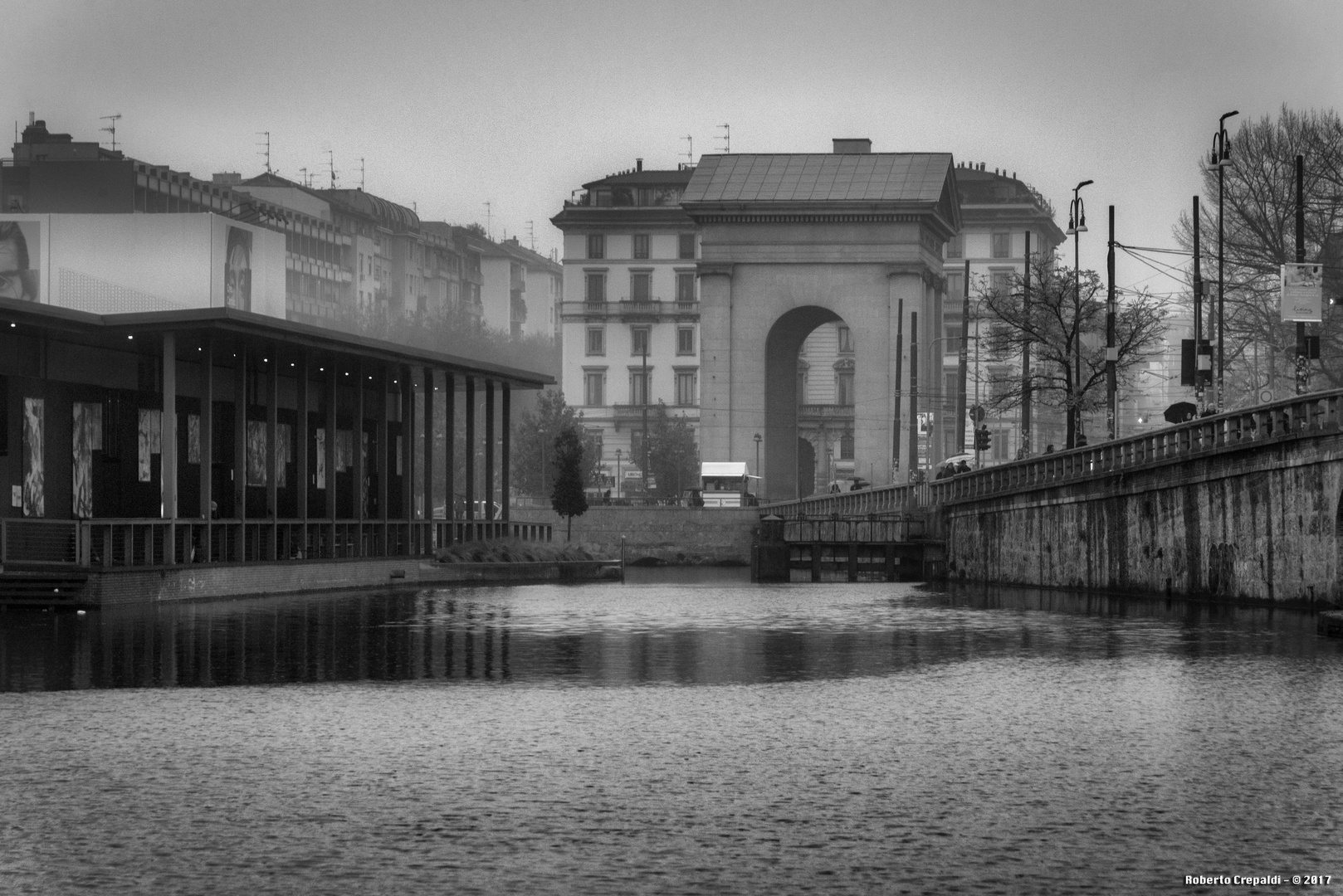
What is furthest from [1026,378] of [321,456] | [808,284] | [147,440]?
[808,284]

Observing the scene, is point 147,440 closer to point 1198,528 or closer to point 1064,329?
point 1198,528

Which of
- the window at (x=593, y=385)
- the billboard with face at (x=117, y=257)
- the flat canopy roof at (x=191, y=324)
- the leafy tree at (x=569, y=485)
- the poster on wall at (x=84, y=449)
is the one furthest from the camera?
the window at (x=593, y=385)

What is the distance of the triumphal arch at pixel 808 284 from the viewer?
332ft

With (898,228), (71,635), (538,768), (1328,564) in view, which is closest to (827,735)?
(538,768)

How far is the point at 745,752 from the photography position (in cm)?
1529

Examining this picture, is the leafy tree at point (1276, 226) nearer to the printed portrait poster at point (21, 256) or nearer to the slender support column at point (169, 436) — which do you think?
the slender support column at point (169, 436)

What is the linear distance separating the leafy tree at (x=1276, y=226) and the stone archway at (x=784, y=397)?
106 ft

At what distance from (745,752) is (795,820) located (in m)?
3.19

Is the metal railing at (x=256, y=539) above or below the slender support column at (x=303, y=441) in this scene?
below

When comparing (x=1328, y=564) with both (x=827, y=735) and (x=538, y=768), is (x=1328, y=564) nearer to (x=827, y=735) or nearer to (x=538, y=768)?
(x=827, y=735)

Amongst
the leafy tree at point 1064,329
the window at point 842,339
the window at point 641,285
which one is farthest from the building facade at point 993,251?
the leafy tree at point 1064,329

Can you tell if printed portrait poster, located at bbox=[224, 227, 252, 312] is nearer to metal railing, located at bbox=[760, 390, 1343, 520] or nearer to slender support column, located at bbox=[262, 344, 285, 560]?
metal railing, located at bbox=[760, 390, 1343, 520]

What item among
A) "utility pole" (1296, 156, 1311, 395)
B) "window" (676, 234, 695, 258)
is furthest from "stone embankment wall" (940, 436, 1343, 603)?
"window" (676, 234, 695, 258)

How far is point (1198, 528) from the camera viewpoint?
43.7m
